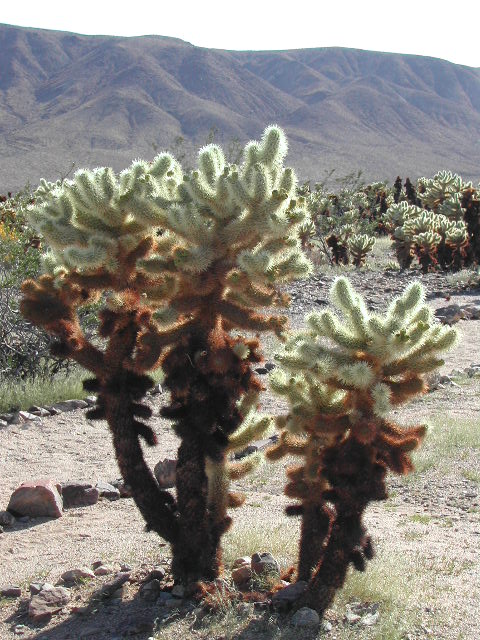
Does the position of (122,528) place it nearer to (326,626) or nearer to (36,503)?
(36,503)

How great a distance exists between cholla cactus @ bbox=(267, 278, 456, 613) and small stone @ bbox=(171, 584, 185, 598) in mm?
682

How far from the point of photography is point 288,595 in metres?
4.13

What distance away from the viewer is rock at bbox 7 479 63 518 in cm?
598

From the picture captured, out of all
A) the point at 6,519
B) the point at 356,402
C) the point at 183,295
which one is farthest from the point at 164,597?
the point at 6,519

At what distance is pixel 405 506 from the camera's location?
6574 millimetres

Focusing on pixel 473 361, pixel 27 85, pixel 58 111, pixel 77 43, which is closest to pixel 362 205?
pixel 473 361

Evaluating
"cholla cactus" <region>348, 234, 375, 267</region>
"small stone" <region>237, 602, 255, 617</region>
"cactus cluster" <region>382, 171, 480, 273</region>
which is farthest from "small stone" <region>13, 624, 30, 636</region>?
"cholla cactus" <region>348, 234, 375, 267</region>

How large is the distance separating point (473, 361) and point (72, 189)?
8539mm

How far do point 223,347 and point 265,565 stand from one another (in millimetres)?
1326

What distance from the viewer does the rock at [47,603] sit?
4325 millimetres

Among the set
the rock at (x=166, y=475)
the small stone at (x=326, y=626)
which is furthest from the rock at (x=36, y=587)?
the rock at (x=166, y=475)

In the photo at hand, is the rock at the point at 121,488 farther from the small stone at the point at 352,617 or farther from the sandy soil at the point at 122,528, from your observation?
the small stone at the point at 352,617

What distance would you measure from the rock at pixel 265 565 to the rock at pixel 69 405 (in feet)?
16.1

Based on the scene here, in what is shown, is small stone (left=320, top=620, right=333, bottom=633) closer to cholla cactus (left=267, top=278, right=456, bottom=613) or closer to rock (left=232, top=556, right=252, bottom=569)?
cholla cactus (left=267, top=278, right=456, bottom=613)
